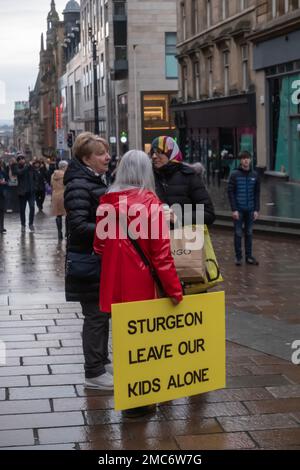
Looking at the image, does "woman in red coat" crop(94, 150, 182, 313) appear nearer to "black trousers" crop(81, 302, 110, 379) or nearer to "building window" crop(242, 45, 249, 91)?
"black trousers" crop(81, 302, 110, 379)

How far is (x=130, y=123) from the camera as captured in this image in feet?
193

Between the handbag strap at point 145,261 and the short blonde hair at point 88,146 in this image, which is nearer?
the handbag strap at point 145,261

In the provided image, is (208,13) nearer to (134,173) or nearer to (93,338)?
(93,338)

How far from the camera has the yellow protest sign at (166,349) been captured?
544 centimetres

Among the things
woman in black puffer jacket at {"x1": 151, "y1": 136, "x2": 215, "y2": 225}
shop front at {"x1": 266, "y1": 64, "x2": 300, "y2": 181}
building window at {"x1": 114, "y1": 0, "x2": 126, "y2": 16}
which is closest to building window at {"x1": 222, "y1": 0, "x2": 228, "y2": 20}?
shop front at {"x1": 266, "y1": 64, "x2": 300, "y2": 181}

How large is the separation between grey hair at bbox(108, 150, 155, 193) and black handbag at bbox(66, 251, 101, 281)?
0.76m

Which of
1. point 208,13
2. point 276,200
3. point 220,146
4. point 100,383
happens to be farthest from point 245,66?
point 100,383

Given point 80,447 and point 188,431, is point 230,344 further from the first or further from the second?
point 80,447

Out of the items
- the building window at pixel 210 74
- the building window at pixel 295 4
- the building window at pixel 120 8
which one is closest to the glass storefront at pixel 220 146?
the building window at pixel 210 74

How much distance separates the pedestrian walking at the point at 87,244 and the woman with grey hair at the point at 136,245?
55 centimetres

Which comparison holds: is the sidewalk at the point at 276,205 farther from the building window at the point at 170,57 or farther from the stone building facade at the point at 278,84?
the building window at the point at 170,57

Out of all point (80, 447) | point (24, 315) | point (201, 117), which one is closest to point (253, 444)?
point (80, 447)

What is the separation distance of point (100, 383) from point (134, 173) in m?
1.62
